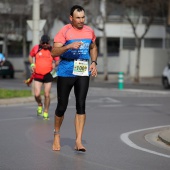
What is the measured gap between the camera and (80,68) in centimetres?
957

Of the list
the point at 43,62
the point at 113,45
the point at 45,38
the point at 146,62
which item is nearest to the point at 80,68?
the point at 45,38

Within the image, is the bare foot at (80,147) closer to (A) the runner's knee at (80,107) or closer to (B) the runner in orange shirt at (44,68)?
→ (A) the runner's knee at (80,107)

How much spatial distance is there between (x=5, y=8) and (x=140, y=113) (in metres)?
36.7

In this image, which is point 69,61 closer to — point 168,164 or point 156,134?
point 168,164

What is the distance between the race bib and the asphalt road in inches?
46.6

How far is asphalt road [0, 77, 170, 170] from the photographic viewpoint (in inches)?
344

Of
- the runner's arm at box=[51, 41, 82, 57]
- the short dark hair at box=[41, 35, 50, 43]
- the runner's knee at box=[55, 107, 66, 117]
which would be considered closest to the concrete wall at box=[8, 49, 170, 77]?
the short dark hair at box=[41, 35, 50, 43]

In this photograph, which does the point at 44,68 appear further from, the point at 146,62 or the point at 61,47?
the point at 146,62

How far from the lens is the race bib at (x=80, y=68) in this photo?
9538mm

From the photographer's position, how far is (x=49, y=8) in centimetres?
4766

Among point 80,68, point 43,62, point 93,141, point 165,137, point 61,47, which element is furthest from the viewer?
point 43,62

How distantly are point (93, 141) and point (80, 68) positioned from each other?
1.98 meters

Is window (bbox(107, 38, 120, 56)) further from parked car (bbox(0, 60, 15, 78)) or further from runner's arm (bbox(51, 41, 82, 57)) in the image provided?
runner's arm (bbox(51, 41, 82, 57))

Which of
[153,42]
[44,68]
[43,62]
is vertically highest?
[43,62]
